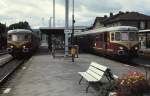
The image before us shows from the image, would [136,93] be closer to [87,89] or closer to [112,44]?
[87,89]

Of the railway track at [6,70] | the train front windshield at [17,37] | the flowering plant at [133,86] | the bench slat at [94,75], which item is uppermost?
the train front windshield at [17,37]

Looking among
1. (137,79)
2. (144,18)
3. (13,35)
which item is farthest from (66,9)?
(144,18)

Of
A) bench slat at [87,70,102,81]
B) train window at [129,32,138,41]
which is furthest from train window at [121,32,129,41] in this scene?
bench slat at [87,70,102,81]

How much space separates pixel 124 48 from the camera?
33.3 m

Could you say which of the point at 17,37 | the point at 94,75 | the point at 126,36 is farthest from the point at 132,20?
the point at 94,75

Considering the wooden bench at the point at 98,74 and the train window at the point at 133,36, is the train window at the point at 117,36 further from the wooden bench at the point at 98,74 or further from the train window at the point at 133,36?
the wooden bench at the point at 98,74

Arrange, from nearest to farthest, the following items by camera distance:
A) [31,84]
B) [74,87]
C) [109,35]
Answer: [74,87] < [31,84] < [109,35]

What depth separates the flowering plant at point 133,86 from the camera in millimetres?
Result: 9727

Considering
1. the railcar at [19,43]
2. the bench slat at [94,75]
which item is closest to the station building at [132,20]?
the railcar at [19,43]

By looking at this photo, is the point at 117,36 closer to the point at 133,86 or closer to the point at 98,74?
the point at 98,74

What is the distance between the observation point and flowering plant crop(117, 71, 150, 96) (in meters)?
9.73

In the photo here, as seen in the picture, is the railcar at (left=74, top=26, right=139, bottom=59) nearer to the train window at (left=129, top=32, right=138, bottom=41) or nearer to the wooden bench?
the train window at (left=129, top=32, right=138, bottom=41)

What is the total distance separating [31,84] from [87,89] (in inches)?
126

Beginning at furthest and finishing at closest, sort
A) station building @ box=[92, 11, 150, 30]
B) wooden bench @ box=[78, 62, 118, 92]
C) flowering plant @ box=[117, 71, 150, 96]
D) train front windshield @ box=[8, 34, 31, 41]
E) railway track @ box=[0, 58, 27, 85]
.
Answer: station building @ box=[92, 11, 150, 30]
train front windshield @ box=[8, 34, 31, 41]
railway track @ box=[0, 58, 27, 85]
wooden bench @ box=[78, 62, 118, 92]
flowering plant @ box=[117, 71, 150, 96]
